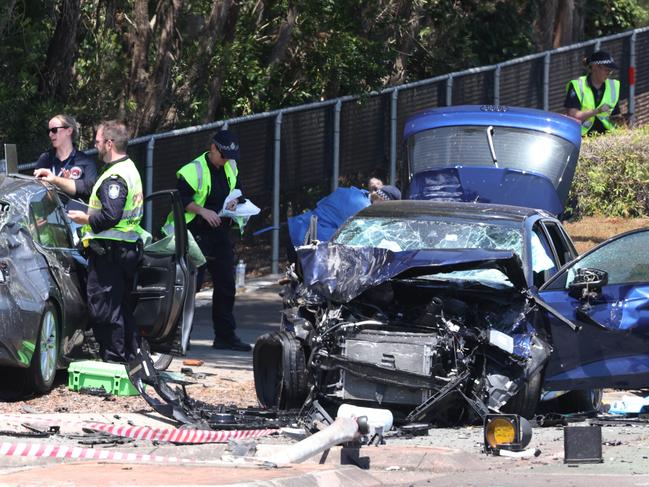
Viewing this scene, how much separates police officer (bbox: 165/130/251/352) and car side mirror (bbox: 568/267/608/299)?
3.84m

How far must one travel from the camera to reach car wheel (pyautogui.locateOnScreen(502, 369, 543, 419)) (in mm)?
9891

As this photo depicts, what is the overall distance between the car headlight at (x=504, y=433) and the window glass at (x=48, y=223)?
3.66 meters

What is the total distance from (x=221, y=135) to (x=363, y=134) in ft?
25.9

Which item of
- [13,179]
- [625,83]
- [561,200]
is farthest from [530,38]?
[13,179]

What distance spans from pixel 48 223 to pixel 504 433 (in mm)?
3998

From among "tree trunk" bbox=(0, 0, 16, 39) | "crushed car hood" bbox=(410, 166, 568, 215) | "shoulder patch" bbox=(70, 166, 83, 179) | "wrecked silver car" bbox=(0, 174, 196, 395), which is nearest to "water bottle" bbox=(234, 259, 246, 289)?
"crushed car hood" bbox=(410, 166, 568, 215)

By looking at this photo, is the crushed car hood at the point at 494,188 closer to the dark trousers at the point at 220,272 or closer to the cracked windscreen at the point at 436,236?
the dark trousers at the point at 220,272

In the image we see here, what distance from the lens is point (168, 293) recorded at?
454 inches

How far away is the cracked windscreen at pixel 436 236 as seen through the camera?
35.5 ft

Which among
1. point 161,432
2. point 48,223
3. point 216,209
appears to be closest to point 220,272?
point 216,209

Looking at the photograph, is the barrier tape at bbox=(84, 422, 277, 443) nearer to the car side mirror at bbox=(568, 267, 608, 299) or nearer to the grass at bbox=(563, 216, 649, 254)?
the car side mirror at bbox=(568, 267, 608, 299)

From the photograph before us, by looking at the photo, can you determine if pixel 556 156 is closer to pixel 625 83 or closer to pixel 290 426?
pixel 290 426

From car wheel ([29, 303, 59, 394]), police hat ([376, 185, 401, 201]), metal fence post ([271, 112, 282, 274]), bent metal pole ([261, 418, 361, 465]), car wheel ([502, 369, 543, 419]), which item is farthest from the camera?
metal fence post ([271, 112, 282, 274])

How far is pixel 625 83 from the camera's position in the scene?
2659cm
